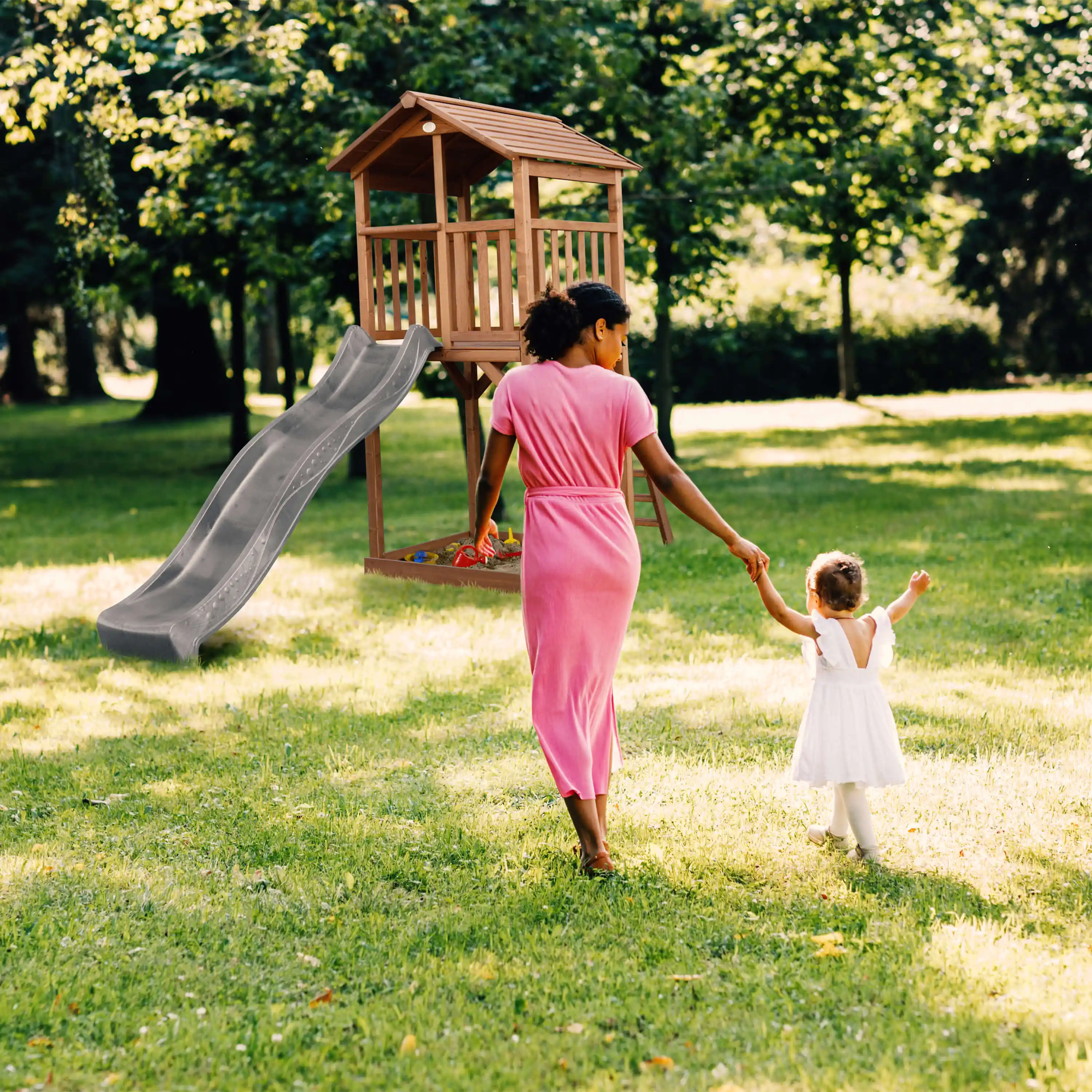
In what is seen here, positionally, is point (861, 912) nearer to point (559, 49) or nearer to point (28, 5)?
point (559, 49)

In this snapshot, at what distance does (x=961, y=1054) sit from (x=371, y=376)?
6311 mm

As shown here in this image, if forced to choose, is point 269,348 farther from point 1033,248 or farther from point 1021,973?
point 1021,973

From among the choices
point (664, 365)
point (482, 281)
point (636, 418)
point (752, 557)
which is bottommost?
point (752, 557)

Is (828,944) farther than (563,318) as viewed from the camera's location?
No

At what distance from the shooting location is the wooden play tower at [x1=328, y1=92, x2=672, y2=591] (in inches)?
328

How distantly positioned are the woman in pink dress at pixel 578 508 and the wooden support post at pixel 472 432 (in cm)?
479

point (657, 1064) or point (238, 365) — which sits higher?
point (238, 365)

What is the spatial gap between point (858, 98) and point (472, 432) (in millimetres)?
10675

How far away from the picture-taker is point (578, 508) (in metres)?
4.59

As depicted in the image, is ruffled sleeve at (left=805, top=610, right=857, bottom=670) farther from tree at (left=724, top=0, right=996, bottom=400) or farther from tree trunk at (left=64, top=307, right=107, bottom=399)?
tree trunk at (left=64, top=307, right=107, bottom=399)

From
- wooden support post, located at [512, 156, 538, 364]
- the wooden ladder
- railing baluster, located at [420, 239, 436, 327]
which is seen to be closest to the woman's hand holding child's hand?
wooden support post, located at [512, 156, 538, 364]

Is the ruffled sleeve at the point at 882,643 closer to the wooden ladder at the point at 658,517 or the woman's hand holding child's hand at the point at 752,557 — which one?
the woman's hand holding child's hand at the point at 752,557

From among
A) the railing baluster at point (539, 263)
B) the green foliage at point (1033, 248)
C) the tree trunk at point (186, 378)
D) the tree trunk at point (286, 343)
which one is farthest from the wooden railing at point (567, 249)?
the tree trunk at point (186, 378)

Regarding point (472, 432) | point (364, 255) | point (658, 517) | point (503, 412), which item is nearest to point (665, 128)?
point (658, 517)
